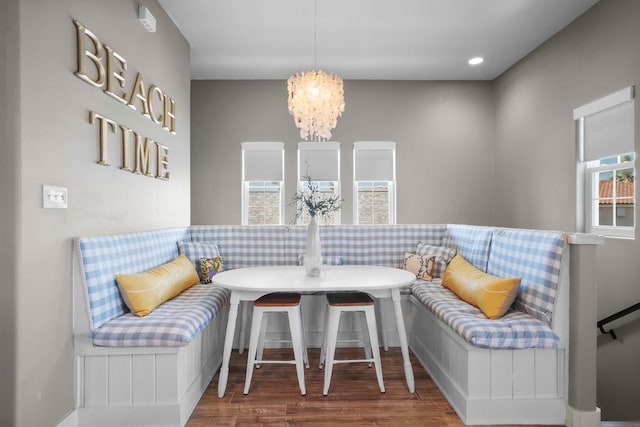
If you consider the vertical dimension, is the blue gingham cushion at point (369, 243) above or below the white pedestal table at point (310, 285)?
above

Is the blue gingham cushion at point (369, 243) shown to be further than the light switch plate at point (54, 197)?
Yes

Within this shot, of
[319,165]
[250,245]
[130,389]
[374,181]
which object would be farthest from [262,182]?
[130,389]

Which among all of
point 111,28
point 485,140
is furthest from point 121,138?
point 485,140

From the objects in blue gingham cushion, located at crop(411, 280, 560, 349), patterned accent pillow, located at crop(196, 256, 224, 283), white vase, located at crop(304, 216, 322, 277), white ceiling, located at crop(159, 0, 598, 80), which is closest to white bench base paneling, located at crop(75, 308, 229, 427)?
white vase, located at crop(304, 216, 322, 277)

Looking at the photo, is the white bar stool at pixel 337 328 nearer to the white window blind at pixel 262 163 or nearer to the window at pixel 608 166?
the window at pixel 608 166

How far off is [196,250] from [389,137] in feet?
9.72

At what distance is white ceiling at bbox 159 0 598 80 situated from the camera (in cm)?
303

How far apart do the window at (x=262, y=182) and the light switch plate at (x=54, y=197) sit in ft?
9.48

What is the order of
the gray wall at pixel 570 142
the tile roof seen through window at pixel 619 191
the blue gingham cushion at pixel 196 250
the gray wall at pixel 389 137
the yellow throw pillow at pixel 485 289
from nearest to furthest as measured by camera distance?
the yellow throw pillow at pixel 485 289 → the gray wall at pixel 570 142 → the tile roof seen through window at pixel 619 191 → the blue gingham cushion at pixel 196 250 → the gray wall at pixel 389 137

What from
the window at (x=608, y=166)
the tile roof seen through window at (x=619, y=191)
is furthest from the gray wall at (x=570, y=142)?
the tile roof seen through window at (x=619, y=191)

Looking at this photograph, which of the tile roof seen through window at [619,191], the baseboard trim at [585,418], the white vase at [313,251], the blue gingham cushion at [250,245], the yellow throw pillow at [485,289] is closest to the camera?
the baseboard trim at [585,418]

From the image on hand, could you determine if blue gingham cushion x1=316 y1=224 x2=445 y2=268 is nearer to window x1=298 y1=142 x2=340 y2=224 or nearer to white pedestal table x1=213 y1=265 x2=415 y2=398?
white pedestal table x1=213 y1=265 x2=415 y2=398

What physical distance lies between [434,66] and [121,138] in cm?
364

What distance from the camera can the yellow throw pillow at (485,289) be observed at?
79.0 inches
